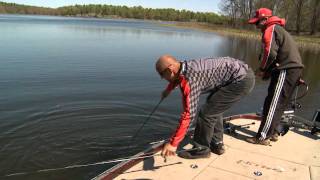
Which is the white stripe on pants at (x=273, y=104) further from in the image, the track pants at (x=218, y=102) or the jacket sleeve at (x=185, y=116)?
the jacket sleeve at (x=185, y=116)

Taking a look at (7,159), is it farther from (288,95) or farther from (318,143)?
(318,143)

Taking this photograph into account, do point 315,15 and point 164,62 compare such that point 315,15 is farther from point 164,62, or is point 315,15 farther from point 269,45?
point 164,62

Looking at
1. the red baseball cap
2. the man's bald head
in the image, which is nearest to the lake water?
the man's bald head

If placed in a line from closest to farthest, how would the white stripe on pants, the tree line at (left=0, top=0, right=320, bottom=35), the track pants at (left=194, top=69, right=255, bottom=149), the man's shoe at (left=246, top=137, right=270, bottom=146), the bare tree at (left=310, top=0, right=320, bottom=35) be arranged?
the track pants at (left=194, top=69, right=255, bottom=149) < the white stripe on pants < the man's shoe at (left=246, top=137, right=270, bottom=146) < the bare tree at (left=310, top=0, right=320, bottom=35) < the tree line at (left=0, top=0, right=320, bottom=35)

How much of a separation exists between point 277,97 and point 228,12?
89879 mm

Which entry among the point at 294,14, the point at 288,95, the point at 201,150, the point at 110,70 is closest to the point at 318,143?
the point at 288,95

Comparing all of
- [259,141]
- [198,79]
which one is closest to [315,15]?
[259,141]

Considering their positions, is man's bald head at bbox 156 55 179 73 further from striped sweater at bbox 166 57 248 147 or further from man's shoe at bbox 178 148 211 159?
man's shoe at bbox 178 148 211 159

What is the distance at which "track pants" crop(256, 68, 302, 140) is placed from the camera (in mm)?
6559

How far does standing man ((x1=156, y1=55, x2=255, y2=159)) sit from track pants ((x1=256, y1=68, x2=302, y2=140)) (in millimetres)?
1096

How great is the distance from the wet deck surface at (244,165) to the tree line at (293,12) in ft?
187

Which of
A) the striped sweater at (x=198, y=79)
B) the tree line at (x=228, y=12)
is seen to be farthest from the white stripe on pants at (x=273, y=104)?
the tree line at (x=228, y=12)

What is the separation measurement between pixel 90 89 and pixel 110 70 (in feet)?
13.2

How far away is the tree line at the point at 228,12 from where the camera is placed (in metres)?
65.9
